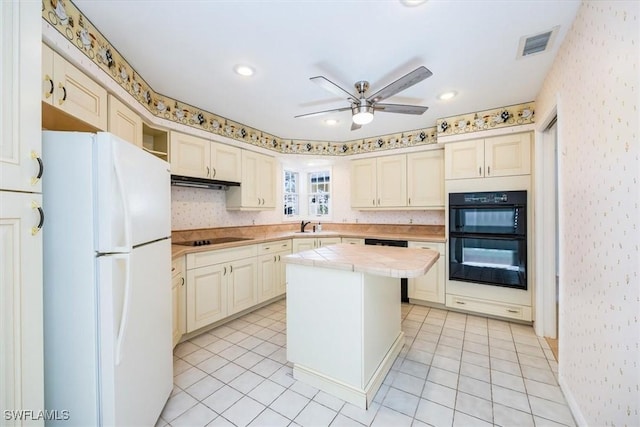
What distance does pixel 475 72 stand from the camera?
7.29 feet

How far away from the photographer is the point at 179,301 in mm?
2453

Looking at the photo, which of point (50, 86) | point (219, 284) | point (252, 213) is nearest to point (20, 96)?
point (50, 86)

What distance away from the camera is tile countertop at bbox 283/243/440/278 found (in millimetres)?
1534

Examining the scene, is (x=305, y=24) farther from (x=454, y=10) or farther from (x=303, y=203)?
(x=303, y=203)

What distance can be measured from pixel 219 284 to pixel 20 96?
89.2 inches

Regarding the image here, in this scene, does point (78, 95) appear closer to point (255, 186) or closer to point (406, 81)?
point (406, 81)

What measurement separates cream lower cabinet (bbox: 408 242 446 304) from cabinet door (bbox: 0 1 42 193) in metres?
3.41

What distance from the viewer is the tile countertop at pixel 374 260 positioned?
1.53 m

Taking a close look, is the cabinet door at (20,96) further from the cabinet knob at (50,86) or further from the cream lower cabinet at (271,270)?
the cream lower cabinet at (271,270)

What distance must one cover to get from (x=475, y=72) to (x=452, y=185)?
1.37 meters

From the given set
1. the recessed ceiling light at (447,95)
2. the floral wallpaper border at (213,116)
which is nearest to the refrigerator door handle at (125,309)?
the floral wallpaper border at (213,116)

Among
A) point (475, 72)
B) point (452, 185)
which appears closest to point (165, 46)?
point (475, 72)

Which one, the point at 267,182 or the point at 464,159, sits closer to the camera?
the point at 464,159

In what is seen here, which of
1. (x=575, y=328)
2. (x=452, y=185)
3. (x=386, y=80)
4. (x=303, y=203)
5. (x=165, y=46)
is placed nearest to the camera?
(x=575, y=328)
